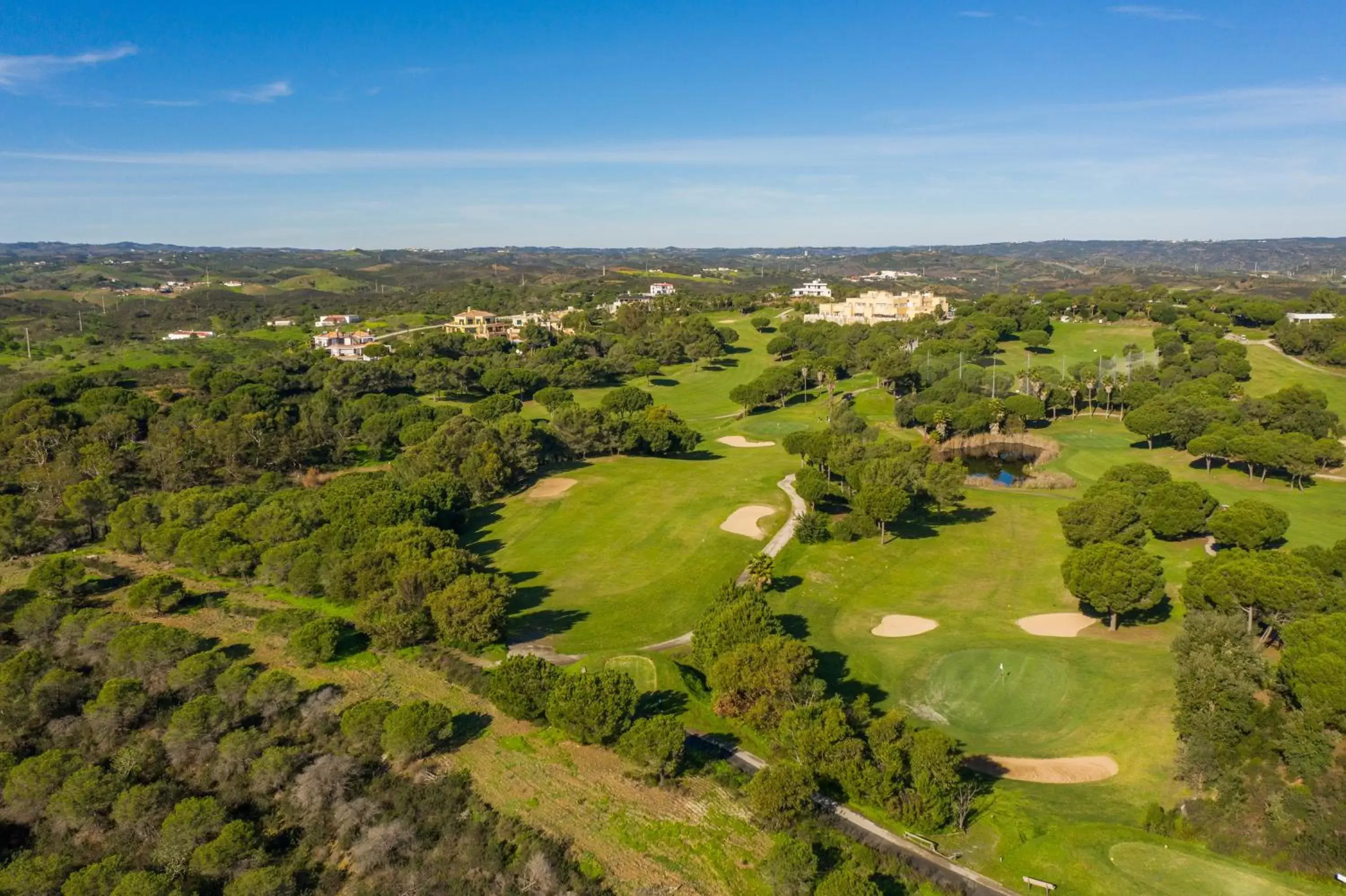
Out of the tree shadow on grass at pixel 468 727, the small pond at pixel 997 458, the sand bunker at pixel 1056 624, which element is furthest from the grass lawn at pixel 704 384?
the tree shadow on grass at pixel 468 727

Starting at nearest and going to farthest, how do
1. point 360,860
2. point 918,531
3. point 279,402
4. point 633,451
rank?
point 360,860 < point 918,531 < point 633,451 < point 279,402

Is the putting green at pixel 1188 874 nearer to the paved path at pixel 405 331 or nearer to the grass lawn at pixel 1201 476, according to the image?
the grass lawn at pixel 1201 476

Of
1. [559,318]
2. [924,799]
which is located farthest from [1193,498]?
[559,318]

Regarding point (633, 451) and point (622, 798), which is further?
point (633, 451)

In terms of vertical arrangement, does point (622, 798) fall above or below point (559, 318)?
below

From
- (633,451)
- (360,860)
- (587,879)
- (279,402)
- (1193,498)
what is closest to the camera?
(587,879)

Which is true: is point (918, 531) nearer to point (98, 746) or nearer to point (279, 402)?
point (98, 746)

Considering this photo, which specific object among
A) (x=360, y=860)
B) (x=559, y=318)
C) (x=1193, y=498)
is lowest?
(x=360, y=860)
